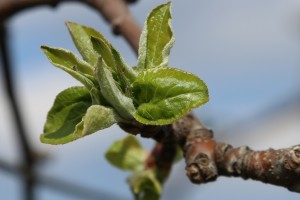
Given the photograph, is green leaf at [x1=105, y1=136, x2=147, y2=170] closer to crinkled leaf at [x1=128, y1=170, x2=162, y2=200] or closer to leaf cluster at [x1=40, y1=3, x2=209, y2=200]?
crinkled leaf at [x1=128, y1=170, x2=162, y2=200]

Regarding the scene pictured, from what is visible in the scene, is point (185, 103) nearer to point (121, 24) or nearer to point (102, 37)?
point (102, 37)

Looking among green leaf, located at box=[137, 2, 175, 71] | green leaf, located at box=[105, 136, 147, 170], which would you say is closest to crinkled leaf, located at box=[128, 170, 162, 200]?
green leaf, located at box=[105, 136, 147, 170]

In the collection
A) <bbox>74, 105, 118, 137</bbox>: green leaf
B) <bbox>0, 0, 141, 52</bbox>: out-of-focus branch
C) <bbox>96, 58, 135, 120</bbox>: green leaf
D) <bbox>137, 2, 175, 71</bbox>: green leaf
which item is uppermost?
<bbox>0, 0, 141, 52</bbox>: out-of-focus branch

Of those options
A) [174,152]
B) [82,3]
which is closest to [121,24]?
[82,3]

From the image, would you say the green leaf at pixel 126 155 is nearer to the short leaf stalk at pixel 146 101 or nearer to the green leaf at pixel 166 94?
the short leaf stalk at pixel 146 101

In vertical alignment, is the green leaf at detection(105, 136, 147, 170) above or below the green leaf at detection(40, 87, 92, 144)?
above

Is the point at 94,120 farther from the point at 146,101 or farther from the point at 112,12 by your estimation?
the point at 112,12
